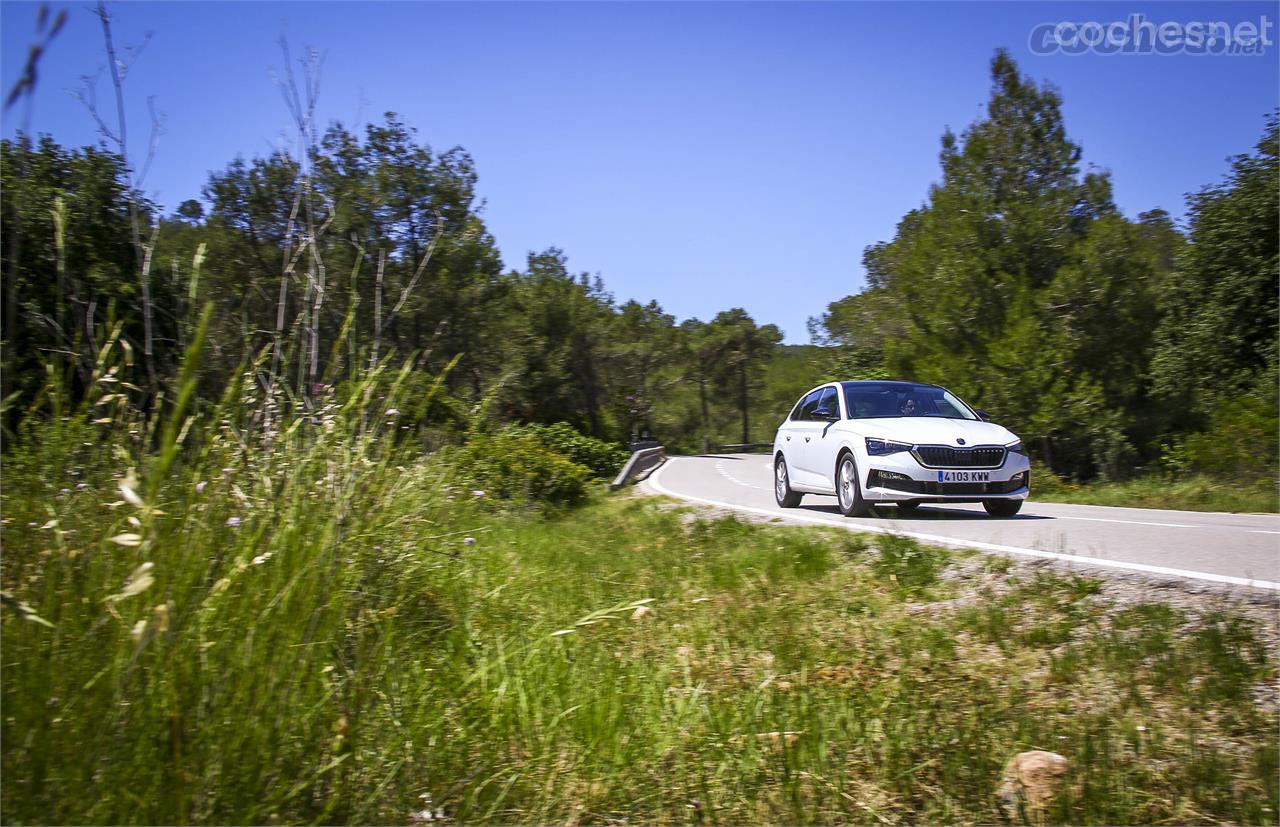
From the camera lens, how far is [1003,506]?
35.7ft

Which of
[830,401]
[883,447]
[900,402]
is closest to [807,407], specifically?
[830,401]

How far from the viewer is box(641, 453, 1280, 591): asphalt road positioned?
6062 millimetres

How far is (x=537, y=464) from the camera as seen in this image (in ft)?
50.9

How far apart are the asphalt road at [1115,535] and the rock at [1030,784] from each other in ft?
9.56

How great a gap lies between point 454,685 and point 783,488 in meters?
10.9

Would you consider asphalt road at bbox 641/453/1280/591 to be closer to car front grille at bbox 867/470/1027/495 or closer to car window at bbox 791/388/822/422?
car front grille at bbox 867/470/1027/495

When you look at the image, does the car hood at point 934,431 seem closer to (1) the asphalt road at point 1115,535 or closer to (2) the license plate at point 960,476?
(2) the license plate at point 960,476

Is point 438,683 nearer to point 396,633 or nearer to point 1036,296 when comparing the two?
point 396,633

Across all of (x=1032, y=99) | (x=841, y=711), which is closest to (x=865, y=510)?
(x=841, y=711)

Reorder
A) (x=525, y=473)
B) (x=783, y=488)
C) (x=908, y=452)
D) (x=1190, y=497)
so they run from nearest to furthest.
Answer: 1. (x=908, y=452)
2. (x=1190, y=497)
3. (x=783, y=488)
4. (x=525, y=473)

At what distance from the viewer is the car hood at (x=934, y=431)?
10503 mm

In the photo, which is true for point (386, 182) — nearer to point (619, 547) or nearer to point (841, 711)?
point (619, 547)

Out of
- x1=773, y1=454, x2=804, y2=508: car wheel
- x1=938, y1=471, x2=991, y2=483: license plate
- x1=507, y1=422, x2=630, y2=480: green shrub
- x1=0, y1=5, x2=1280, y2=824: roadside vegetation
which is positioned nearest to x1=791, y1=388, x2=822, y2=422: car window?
x1=773, y1=454, x2=804, y2=508: car wheel

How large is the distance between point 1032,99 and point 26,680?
124 ft
